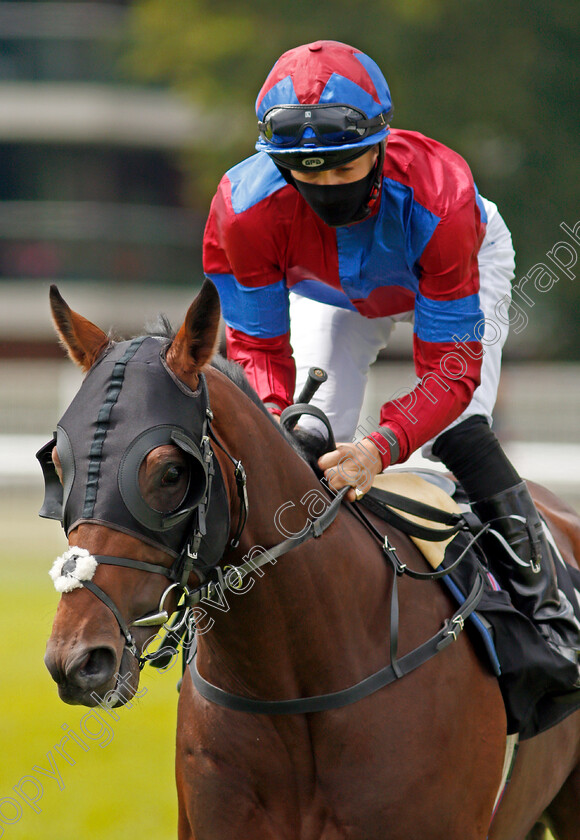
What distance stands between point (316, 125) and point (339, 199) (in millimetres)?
245

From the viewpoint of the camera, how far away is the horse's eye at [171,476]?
7.81 feet

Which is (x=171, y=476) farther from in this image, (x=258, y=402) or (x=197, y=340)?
(x=258, y=402)

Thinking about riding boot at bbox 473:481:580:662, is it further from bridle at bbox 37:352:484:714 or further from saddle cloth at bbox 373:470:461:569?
bridle at bbox 37:352:484:714

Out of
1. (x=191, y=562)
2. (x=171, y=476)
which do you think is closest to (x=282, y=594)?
(x=191, y=562)

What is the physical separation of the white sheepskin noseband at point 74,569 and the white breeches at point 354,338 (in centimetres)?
151

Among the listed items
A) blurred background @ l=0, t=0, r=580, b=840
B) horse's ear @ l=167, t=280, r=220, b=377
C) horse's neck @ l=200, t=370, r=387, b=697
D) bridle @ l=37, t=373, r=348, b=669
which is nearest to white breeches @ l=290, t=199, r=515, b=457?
horse's neck @ l=200, t=370, r=387, b=697

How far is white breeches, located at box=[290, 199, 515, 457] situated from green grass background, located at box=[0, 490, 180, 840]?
3.92ft

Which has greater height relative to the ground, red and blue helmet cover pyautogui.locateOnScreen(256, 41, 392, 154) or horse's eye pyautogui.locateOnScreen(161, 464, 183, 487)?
red and blue helmet cover pyautogui.locateOnScreen(256, 41, 392, 154)

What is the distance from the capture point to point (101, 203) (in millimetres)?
27328

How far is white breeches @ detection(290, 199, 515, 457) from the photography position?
12.2 ft

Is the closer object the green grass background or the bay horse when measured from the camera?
the bay horse

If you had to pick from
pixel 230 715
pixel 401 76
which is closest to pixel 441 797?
pixel 230 715

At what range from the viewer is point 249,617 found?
276 centimetres

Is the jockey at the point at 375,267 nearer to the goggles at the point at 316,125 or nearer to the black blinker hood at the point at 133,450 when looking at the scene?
the goggles at the point at 316,125
